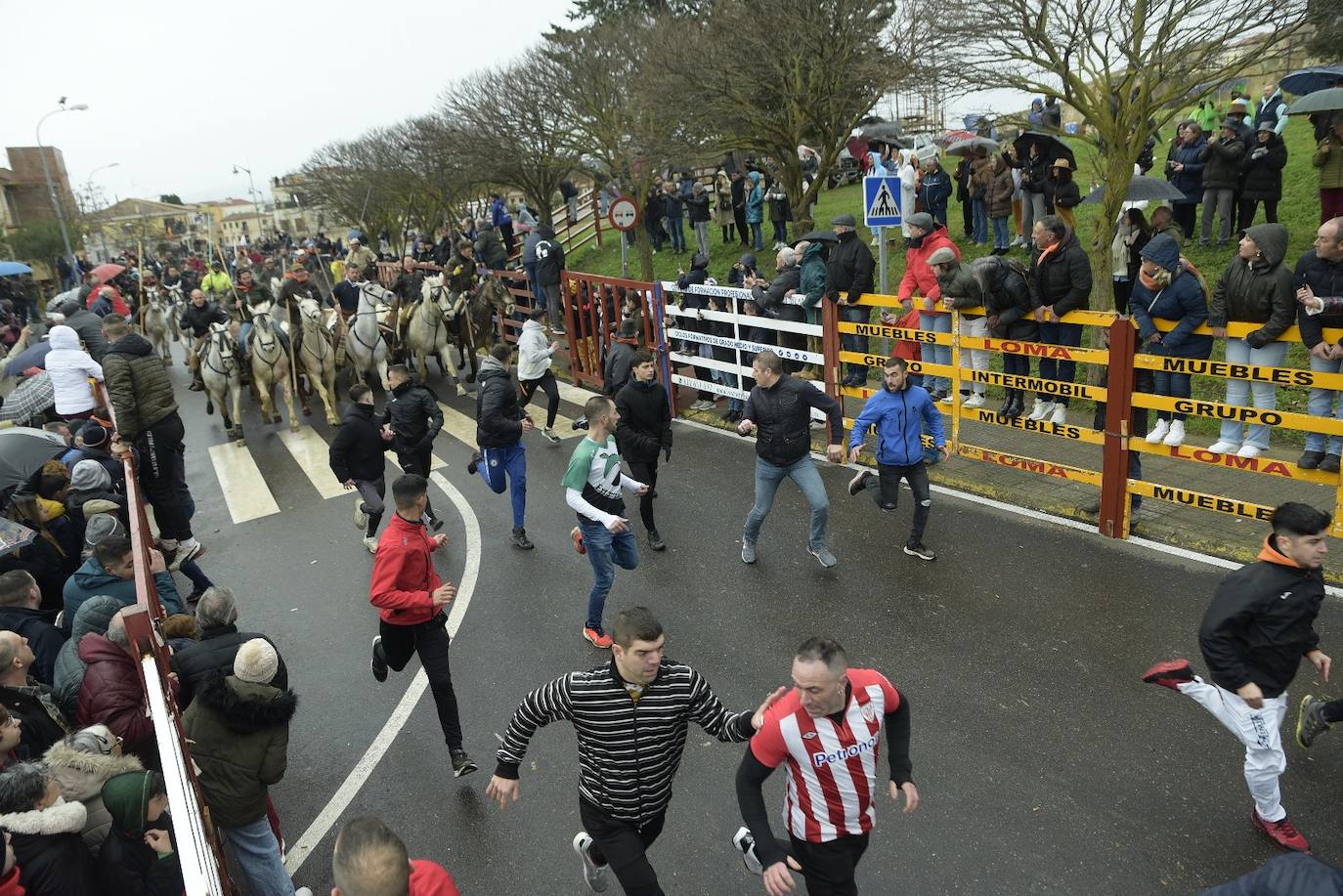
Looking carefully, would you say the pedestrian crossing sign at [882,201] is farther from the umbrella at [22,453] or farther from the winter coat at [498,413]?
the umbrella at [22,453]

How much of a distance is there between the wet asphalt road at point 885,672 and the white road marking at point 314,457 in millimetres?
A: 1518

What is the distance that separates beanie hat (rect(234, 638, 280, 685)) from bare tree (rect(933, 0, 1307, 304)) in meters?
9.45

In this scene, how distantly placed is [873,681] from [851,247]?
7.60 meters

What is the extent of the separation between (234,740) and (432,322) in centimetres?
1246

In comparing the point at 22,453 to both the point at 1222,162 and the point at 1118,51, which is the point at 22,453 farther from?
the point at 1222,162

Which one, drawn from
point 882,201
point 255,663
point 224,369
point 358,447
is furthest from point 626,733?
point 224,369

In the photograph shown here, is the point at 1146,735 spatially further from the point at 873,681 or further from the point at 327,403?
the point at 327,403

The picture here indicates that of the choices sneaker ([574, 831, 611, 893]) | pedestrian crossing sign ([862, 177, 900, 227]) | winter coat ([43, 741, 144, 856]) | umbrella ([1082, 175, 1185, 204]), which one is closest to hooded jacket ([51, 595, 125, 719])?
winter coat ([43, 741, 144, 856])

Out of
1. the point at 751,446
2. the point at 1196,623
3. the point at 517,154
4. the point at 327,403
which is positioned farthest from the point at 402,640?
the point at 517,154

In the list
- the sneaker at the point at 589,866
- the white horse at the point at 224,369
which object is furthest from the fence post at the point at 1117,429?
the white horse at the point at 224,369

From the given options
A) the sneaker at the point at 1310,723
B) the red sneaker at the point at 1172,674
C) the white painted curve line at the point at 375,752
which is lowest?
the white painted curve line at the point at 375,752

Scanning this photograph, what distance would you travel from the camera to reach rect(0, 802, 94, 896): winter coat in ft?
10.7

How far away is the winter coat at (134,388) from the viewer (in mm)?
8930

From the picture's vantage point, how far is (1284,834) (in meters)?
4.36
